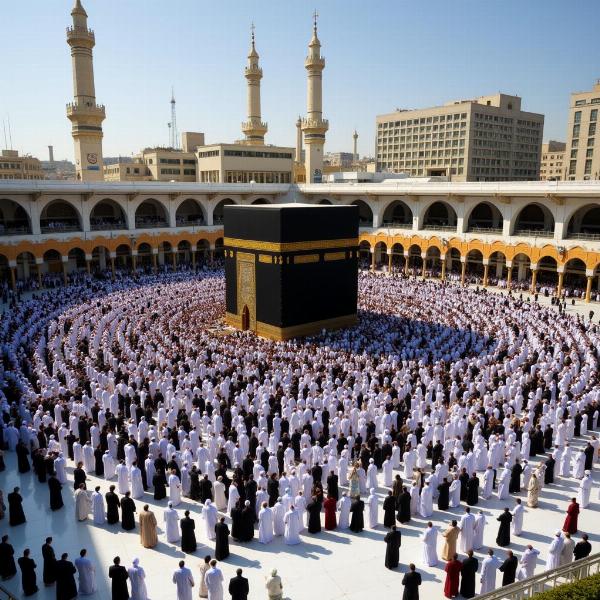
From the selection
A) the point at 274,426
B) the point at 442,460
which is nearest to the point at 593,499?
the point at 442,460

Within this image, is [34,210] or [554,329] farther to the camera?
[34,210]

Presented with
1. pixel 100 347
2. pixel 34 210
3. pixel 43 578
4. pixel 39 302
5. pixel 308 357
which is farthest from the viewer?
pixel 34 210

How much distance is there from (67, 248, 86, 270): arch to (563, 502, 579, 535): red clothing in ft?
108

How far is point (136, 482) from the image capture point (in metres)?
10.0

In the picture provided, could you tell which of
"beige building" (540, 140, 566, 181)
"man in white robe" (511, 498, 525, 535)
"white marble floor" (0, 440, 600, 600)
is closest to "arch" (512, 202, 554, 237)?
"white marble floor" (0, 440, 600, 600)

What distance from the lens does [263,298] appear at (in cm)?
2133

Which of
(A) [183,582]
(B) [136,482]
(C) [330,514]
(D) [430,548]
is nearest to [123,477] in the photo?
(B) [136,482]

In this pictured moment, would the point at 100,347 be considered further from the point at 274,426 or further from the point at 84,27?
the point at 84,27

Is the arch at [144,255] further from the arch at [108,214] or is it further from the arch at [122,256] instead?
the arch at [108,214]

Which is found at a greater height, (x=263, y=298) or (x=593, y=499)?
(x=263, y=298)

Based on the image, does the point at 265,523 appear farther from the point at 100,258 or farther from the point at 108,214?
the point at 108,214

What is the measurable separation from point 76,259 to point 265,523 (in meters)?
31.5

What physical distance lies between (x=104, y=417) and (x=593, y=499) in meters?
10.5

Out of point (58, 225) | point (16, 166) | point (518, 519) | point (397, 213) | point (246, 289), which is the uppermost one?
point (16, 166)
